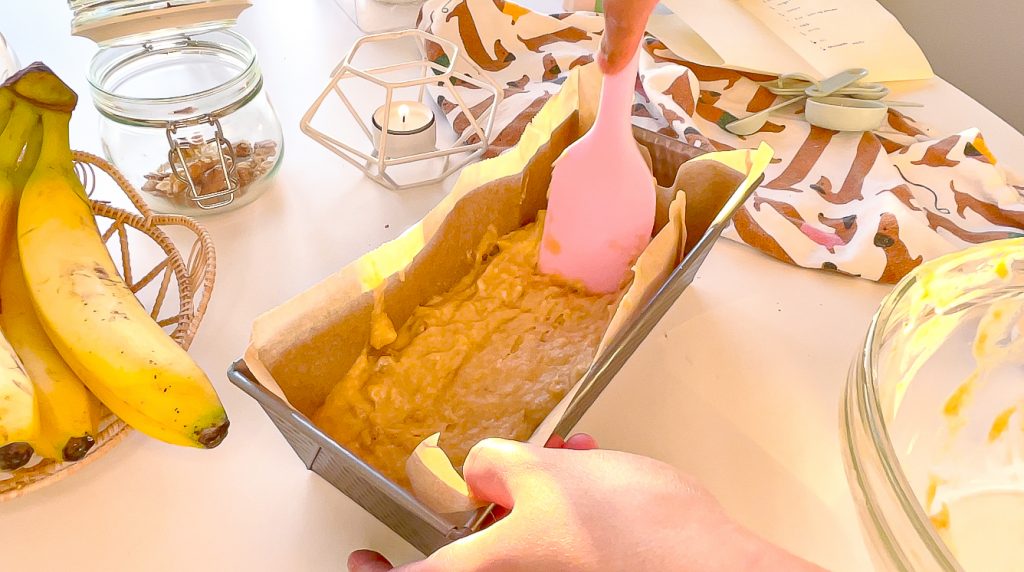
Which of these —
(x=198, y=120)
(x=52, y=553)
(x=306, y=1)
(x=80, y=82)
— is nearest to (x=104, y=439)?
(x=52, y=553)

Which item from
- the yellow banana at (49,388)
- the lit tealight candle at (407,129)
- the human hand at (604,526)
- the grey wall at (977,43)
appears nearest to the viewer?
the human hand at (604,526)

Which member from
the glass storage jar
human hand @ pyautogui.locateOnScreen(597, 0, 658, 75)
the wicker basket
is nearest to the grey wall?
human hand @ pyautogui.locateOnScreen(597, 0, 658, 75)

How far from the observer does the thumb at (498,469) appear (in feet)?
1.16

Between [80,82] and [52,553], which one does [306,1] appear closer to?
[80,82]

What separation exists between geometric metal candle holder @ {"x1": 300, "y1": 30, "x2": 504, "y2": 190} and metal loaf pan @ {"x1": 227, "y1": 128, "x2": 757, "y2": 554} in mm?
262

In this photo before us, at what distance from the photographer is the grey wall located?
3.53 ft

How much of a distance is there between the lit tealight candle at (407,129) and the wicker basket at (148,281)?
0.21m

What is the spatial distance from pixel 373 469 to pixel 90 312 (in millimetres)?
213

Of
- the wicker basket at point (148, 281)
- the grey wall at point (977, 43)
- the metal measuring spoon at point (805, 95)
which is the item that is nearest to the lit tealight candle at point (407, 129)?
the wicker basket at point (148, 281)

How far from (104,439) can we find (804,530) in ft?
1.47

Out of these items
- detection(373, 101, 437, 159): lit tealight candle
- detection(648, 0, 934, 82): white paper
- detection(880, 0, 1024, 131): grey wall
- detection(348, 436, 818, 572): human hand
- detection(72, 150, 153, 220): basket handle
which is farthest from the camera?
detection(880, 0, 1024, 131): grey wall

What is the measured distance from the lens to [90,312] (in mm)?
454

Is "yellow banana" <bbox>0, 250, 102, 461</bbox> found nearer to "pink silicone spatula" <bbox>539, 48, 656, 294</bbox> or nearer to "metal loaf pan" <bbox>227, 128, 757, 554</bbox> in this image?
"metal loaf pan" <bbox>227, 128, 757, 554</bbox>

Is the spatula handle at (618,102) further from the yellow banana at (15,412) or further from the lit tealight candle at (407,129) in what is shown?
the yellow banana at (15,412)
